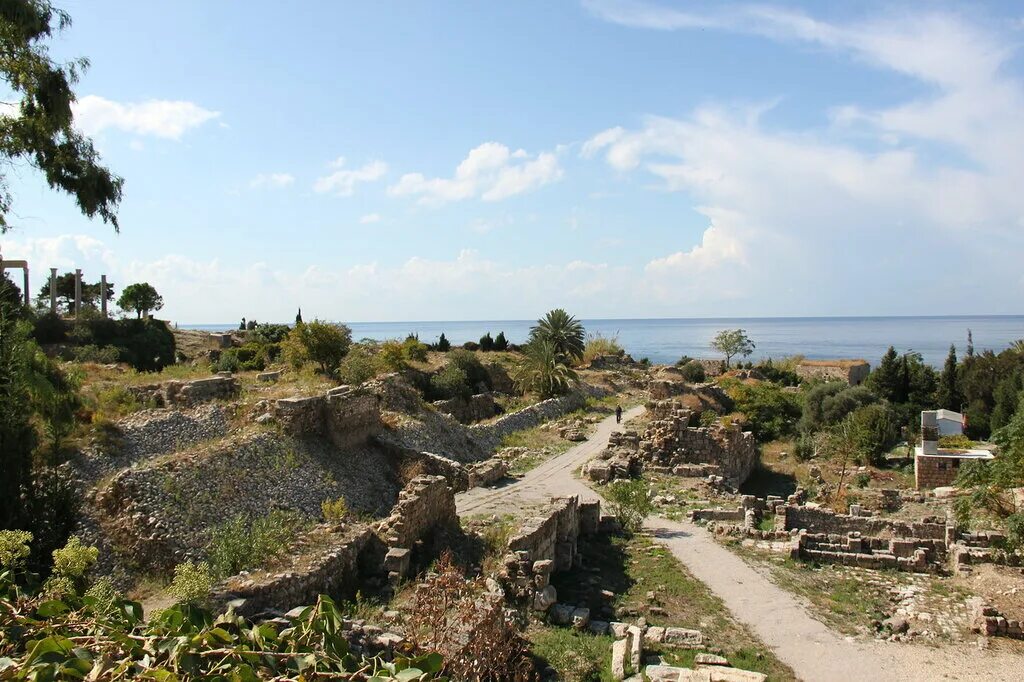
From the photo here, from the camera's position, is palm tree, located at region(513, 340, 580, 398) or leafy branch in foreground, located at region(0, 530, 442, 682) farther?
palm tree, located at region(513, 340, 580, 398)

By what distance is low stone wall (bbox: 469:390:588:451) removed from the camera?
91.9 feet

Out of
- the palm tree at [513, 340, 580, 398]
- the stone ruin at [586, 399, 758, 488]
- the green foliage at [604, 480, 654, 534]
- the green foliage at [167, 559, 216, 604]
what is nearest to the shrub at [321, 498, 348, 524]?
the green foliage at [167, 559, 216, 604]

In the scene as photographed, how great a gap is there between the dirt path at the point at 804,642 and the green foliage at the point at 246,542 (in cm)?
560

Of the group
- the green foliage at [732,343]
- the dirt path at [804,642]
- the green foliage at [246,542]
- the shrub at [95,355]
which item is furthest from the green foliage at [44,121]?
the green foliage at [732,343]

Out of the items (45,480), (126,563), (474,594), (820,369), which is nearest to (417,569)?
(474,594)

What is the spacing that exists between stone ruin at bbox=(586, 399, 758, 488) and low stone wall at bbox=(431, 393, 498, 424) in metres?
7.74

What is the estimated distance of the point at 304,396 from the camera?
19359 mm

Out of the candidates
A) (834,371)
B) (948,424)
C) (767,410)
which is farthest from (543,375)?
(834,371)

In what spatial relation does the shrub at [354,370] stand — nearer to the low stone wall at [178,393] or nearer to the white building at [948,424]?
the low stone wall at [178,393]

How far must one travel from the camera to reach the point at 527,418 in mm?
32094

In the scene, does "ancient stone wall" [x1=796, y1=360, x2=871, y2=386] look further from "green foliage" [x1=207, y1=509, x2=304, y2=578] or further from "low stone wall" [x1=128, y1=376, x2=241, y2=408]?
"green foliage" [x1=207, y1=509, x2=304, y2=578]

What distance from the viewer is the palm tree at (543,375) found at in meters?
37.9

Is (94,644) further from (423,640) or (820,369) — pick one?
(820,369)

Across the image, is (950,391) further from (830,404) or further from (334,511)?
(334,511)
